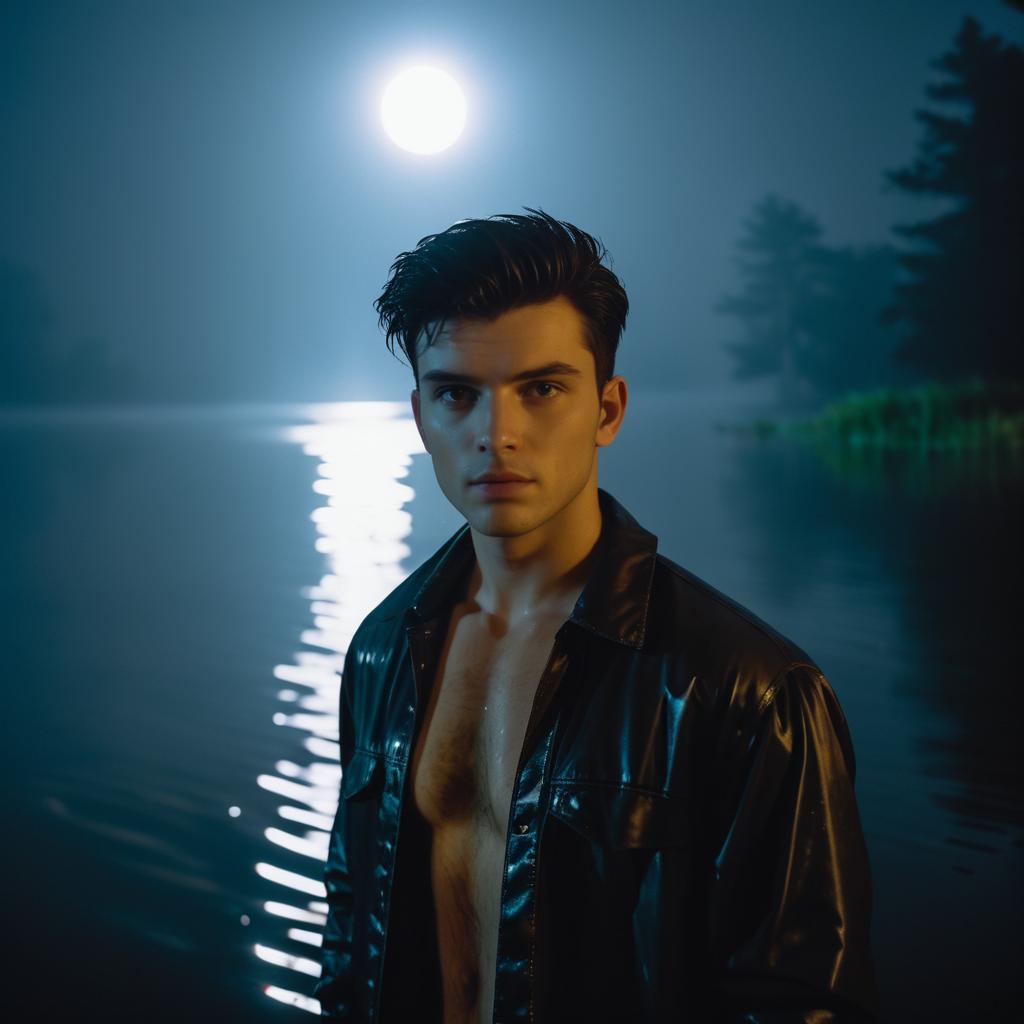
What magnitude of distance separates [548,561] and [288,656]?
258 cm

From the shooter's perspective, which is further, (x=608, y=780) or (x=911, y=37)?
(x=911, y=37)

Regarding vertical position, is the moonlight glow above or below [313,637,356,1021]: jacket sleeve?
above

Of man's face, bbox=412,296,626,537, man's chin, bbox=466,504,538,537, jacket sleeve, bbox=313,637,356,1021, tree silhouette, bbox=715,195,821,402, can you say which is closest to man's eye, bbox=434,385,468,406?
man's face, bbox=412,296,626,537

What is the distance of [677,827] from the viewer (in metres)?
0.84

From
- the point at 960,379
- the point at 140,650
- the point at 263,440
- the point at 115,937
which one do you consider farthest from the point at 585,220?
the point at 115,937

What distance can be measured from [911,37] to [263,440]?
188 inches

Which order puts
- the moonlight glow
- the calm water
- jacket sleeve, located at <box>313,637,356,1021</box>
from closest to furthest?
jacket sleeve, located at <box>313,637,356,1021</box> → the calm water → the moonlight glow

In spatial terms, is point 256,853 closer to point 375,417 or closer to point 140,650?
point 140,650

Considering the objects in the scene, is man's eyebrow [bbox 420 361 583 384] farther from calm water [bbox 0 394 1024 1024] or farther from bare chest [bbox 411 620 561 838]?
calm water [bbox 0 394 1024 1024]

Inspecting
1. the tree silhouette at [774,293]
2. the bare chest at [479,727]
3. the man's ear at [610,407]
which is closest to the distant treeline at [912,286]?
the tree silhouette at [774,293]

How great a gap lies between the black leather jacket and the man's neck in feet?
0.15

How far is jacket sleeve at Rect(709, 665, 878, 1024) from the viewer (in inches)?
30.5

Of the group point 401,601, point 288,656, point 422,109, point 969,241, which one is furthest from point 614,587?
point 969,241

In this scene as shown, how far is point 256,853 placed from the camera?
2322mm
